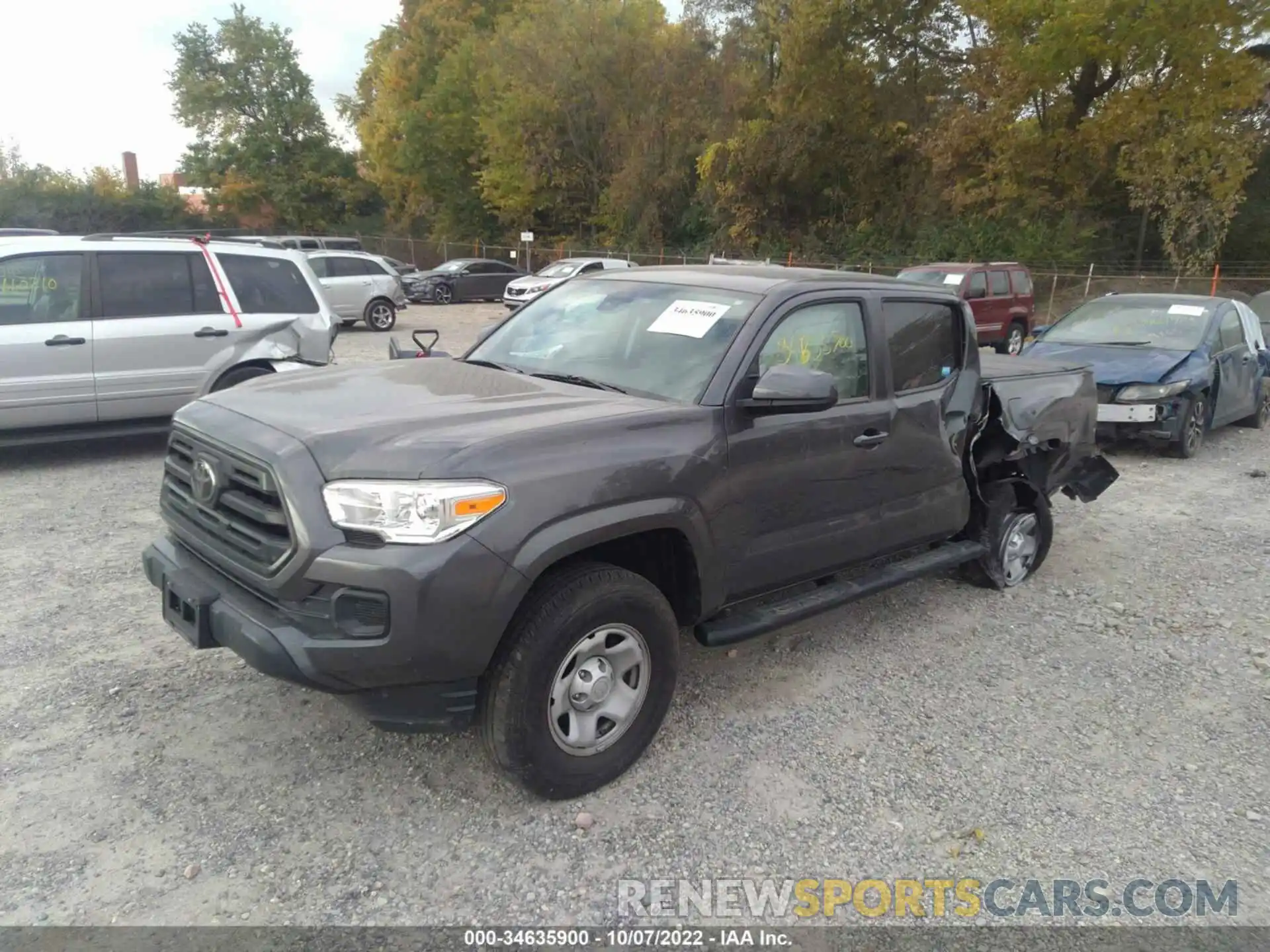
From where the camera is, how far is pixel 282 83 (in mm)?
50656

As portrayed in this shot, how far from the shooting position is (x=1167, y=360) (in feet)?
29.7

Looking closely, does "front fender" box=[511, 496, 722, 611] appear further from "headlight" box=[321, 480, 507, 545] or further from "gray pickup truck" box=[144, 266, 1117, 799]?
"headlight" box=[321, 480, 507, 545]

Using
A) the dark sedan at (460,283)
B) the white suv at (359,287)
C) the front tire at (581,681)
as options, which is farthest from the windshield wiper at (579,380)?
the dark sedan at (460,283)

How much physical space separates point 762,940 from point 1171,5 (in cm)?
2635

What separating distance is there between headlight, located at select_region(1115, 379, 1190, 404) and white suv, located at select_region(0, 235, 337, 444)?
7743mm

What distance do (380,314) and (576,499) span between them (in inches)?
711

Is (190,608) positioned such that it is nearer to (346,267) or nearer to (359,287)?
(359,287)

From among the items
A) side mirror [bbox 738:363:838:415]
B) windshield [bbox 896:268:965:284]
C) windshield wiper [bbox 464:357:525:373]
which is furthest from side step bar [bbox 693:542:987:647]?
windshield [bbox 896:268:965:284]

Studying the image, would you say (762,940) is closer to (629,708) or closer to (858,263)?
(629,708)

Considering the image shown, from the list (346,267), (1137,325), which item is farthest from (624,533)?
(346,267)

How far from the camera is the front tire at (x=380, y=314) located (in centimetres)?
1964

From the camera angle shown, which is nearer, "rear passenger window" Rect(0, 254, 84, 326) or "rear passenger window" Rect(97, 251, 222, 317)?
"rear passenger window" Rect(0, 254, 84, 326)

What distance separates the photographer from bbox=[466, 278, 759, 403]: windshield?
3.79 metres

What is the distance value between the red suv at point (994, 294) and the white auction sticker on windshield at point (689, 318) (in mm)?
12736
